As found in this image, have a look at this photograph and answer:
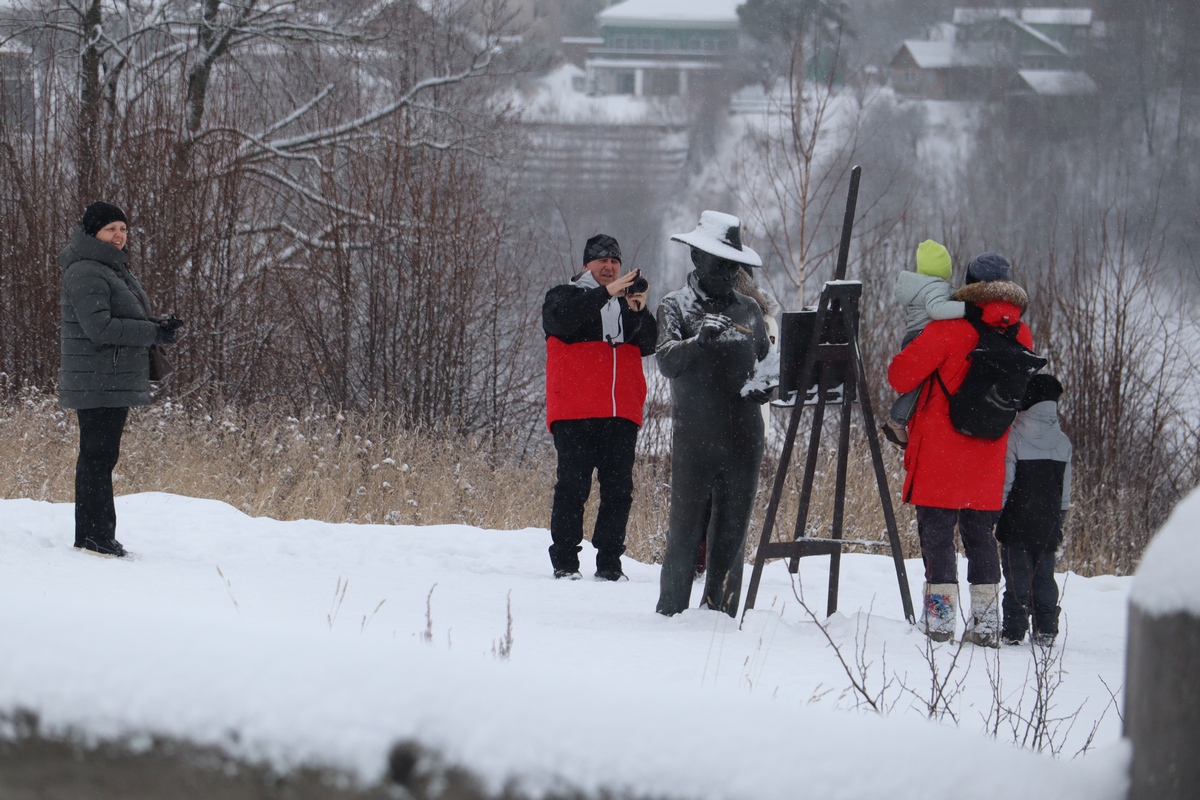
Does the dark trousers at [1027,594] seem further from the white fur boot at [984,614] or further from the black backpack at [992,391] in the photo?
the black backpack at [992,391]

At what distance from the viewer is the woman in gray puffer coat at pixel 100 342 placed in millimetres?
5250

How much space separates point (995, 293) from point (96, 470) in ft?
13.4

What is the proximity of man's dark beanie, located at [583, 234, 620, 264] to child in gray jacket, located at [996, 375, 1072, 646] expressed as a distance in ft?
7.13

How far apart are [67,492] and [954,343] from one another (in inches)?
239

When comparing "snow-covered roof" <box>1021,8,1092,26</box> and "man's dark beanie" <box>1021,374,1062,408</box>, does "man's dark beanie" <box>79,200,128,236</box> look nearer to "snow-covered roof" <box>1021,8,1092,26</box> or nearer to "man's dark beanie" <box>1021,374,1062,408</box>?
"man's dark beanie" <box>1021,374,1062,408</box>

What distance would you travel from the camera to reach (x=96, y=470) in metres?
5.36

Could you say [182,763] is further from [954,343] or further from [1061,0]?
[1061,0]

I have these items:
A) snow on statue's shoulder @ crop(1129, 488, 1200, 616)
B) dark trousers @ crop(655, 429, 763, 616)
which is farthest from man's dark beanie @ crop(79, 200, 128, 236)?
snow on statue's shoulder @ crop(1129, 488, 1200, 616)

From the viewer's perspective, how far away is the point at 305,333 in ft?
40.6

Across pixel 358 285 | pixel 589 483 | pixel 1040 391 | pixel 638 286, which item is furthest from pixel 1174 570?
pixel 358 285

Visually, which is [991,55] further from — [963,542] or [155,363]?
[155,363]

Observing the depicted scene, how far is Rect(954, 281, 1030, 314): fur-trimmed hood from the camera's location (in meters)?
4.61

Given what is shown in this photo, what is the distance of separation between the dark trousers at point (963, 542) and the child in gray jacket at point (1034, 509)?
0.09m

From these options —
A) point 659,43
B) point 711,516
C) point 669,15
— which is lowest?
point 711,516
